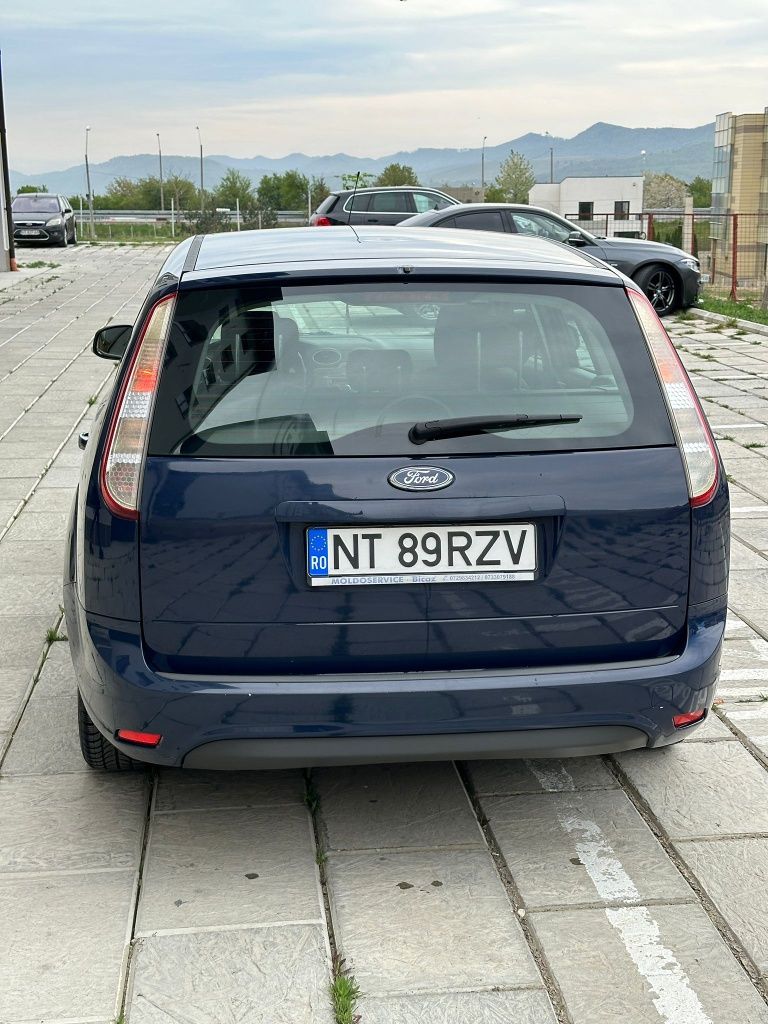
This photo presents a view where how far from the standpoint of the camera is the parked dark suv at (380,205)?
24188 mm

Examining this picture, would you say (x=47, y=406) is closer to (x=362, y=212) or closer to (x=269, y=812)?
(x=269, y=812)

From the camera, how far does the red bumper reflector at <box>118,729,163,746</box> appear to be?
3.03 metres

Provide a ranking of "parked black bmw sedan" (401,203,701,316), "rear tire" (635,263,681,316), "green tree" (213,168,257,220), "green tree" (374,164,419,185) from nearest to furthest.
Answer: "parked black bmw sedan" (401,203,701,316) < "rear tire" (635,263,681,316) < "green tree" (374,164,419,185) < "green tree" (213,168,257,220)

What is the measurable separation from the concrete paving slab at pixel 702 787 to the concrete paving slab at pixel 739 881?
0.25 feet

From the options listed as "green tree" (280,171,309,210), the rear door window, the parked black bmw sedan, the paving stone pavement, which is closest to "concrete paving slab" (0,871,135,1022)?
the paving stone pavement

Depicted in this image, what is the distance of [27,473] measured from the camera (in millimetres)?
7711

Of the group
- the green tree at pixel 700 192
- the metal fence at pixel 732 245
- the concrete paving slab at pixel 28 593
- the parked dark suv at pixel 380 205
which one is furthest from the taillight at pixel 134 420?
the green tree at pixel 700 192

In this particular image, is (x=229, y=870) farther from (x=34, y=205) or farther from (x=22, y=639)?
(x=34, y=205)

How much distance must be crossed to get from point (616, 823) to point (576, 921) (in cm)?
55

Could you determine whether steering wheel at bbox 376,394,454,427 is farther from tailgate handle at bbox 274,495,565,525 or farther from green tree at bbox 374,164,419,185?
green tree at bbox 374,164,419,185

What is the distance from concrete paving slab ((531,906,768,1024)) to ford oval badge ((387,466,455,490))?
103cm

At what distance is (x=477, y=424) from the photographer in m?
3.02

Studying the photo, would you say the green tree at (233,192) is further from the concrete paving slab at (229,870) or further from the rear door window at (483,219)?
the concrete paving slab at (229,870)

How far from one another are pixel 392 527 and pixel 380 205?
73.2 ft
